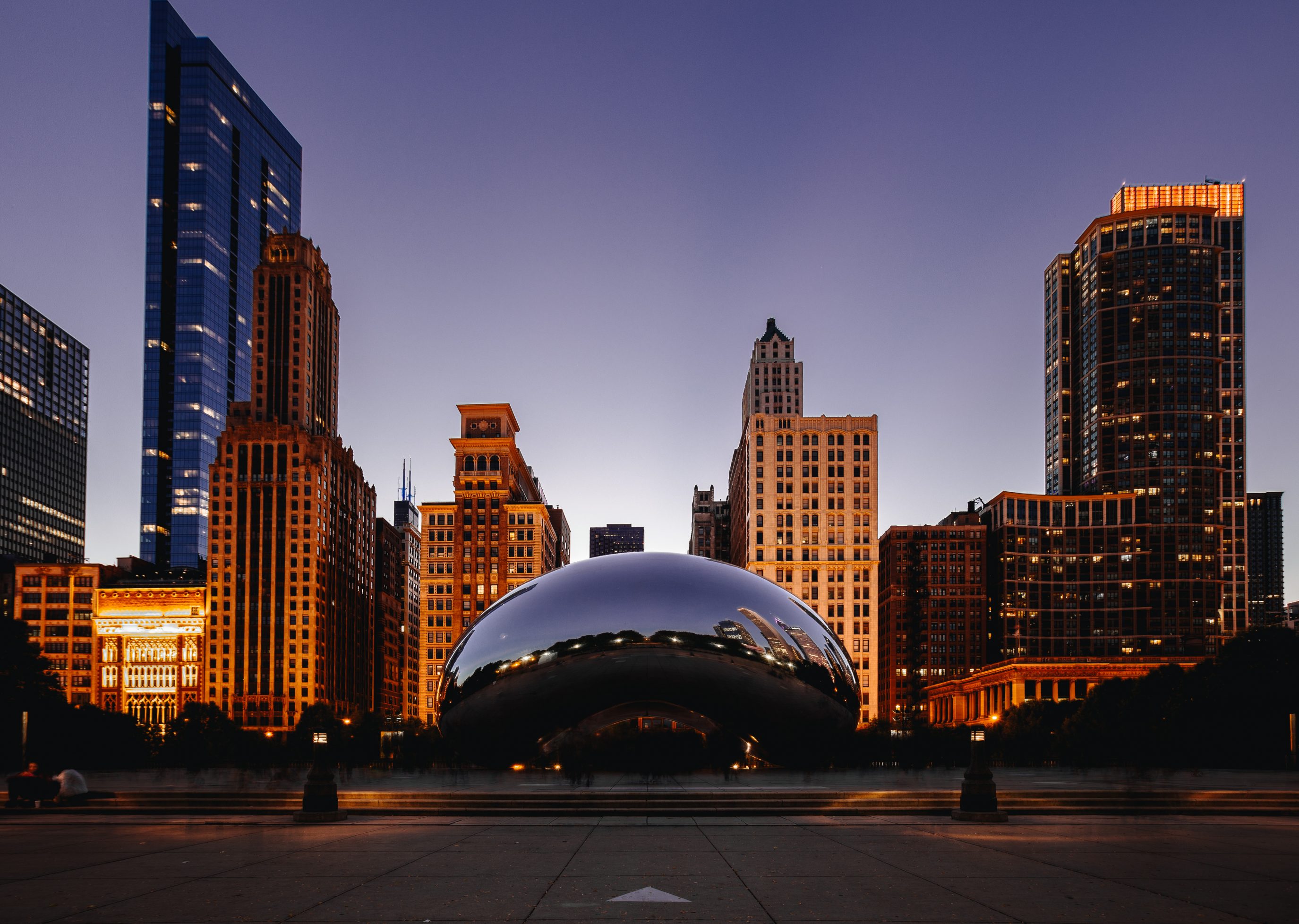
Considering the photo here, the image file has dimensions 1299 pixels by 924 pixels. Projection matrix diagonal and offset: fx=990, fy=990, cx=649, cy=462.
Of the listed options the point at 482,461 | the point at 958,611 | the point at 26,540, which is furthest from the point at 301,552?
the point at 958,611

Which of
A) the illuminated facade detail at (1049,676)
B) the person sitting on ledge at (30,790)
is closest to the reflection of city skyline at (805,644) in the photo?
the person sitting on ledge at (30,790)

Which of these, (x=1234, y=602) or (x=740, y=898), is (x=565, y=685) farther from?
(x=1234, y=602)

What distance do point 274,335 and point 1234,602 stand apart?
18663cm

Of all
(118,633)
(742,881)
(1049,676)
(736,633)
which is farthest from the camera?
(118,633)

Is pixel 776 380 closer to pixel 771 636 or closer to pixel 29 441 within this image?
pixel 29 441

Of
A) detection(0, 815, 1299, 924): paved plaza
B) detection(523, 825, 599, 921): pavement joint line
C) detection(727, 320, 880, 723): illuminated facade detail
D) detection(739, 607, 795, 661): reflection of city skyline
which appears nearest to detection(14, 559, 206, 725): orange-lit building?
detection(727, 320, 880, 723): illuminated facade detail

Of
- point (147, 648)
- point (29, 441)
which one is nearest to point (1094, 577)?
point (147, 648)

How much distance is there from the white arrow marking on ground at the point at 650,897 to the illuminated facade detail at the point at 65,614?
173 metres

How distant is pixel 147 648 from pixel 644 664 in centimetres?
16325

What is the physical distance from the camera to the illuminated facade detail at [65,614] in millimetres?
157500

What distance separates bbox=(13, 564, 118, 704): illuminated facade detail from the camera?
157500 millimetres

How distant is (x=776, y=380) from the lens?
188125 mm

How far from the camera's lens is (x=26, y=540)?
186875 millimetres

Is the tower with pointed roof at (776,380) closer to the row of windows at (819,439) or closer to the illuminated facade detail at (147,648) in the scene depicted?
the row of windows at (819,439)
